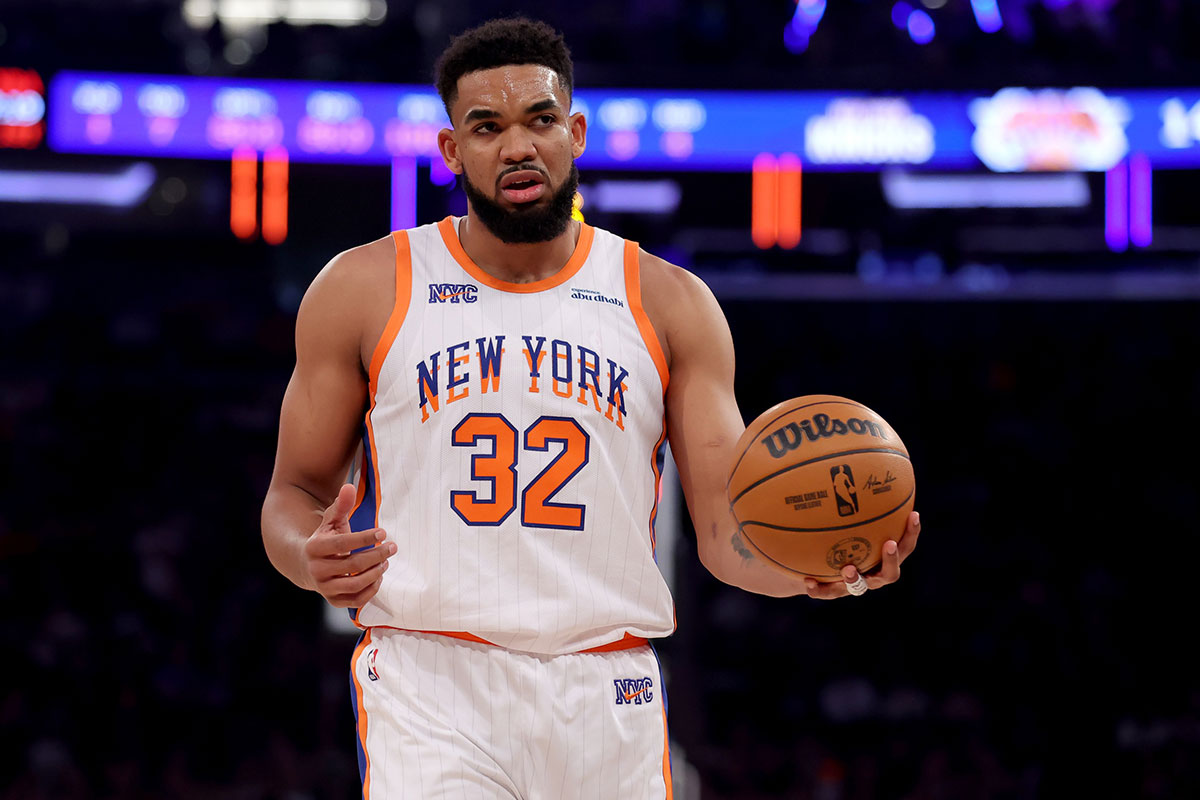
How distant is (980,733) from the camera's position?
9.84 m

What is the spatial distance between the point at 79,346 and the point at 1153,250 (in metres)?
8.91

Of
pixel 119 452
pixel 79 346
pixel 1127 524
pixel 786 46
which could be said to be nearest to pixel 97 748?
pixel 119 452

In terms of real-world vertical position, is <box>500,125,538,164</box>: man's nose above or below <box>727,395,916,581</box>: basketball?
above

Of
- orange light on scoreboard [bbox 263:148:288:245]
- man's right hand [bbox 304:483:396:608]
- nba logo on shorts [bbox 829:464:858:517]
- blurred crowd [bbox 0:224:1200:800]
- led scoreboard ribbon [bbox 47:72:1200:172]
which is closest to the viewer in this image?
man's right hand [bbox 304:483:396:608]

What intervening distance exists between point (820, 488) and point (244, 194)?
6.69 meters

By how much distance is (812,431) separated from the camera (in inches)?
104

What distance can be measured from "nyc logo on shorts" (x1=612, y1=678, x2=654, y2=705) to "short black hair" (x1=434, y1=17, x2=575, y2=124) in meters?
1.27

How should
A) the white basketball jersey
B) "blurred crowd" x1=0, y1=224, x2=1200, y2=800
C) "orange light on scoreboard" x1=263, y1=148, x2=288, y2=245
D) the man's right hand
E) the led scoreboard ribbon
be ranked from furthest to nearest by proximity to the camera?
"blurred crowd" x1=0, y1=224, x2=1200, y2=800 < "orange light on scoreboard" x1=263, y1=148, x2=288, y2=245 < the led scoreboard ribbon < the white basketball jersey < the man's right hand

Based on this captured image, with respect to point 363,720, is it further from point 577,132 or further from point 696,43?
point 696,43

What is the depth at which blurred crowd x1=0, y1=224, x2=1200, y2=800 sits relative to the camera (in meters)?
9.45

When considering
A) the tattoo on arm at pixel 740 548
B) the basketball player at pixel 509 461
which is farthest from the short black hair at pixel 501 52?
the tattoo on arm at pixel 740 548

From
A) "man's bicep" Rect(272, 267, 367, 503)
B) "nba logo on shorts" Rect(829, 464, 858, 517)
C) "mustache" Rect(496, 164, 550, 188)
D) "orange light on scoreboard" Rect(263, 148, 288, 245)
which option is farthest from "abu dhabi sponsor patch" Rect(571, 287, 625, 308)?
"orange light on scoreboard" Rect(263, 148, 288, 245)

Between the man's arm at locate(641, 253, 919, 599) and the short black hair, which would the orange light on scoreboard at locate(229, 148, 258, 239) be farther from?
the man's arm at locate(641, 253, 919, 599)

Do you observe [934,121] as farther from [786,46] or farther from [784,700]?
[784,700]
